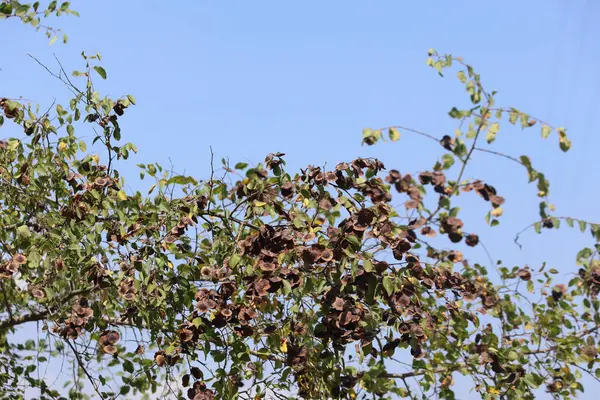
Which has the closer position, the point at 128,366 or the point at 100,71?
the point at 128,366

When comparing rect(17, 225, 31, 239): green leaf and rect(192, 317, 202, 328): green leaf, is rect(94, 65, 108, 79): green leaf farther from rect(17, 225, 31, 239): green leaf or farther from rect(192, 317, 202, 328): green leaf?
rect(192, 317, 202, 328): green leaf

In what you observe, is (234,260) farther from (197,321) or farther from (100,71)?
(100,71)

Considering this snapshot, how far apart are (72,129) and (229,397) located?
220 centimetres

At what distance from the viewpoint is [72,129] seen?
5.55 m

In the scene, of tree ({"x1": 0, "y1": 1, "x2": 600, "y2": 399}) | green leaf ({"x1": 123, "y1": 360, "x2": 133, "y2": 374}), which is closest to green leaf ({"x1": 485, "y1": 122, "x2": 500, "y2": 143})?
tree ({"x1": 0, "y1": 1, "x2": 600, "y2": 399})

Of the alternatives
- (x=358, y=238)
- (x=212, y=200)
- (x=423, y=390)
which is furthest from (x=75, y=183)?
(x=423, y=390)

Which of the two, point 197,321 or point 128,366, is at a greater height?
point 128,366

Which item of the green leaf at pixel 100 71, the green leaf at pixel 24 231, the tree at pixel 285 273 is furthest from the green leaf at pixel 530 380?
the green leaf at pixel 100 71

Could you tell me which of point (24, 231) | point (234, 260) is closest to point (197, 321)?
point (234, 260)

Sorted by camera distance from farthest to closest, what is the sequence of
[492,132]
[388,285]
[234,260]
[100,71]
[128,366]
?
[100,71] < [128,366] < [234,260] < [388,285] < [492,132]

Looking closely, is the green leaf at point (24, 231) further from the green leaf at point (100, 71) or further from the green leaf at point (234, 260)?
the green leaf at point (234, 260)

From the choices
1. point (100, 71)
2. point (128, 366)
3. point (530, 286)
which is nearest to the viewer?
point (530, 286)

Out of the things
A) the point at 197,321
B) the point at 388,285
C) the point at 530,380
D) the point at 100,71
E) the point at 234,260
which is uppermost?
the point at 100,71

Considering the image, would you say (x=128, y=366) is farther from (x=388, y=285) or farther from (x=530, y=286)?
(x=530, y=286)
